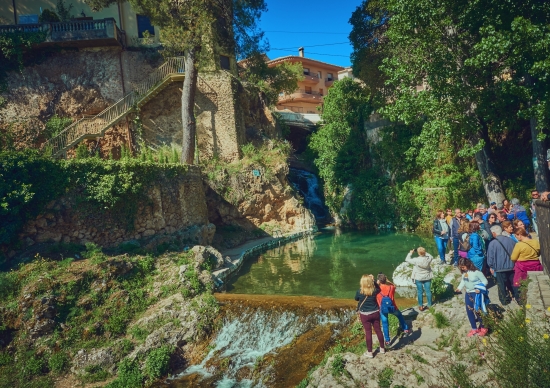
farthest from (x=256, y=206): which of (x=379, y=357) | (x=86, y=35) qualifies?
(x=379, y=357)

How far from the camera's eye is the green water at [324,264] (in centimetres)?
1365

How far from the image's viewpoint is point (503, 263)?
25.6ft

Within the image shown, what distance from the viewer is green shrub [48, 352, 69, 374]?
31.9 ft

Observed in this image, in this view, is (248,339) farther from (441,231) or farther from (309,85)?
(309,85)

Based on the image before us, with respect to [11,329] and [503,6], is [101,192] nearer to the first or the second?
[11,329]

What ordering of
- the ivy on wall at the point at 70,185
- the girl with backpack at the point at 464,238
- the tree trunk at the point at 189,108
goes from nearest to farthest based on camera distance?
the girl with backpack at the point at 464,238 < the ivy on wall at the point at 70,185 < the tree trunk at the point at 189,108

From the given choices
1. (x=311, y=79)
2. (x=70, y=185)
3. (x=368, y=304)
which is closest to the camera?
(x=368, y=304)

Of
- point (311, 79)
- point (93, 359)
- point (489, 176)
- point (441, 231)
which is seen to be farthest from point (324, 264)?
point (311, 79)

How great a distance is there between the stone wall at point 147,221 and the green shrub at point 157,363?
7569mm

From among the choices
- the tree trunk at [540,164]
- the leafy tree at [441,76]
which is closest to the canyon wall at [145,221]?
the leafy tree at [441,76]

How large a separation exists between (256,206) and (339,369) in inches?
697

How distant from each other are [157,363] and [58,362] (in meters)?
2.83

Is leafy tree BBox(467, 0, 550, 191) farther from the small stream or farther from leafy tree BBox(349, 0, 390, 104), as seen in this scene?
the small stream

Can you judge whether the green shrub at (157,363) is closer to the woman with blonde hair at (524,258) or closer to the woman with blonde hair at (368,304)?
the woman with blonde hair at (368,304)
